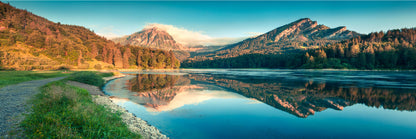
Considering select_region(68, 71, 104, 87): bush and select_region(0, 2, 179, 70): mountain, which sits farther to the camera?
select_region(0, 2, 179, 70): mountain

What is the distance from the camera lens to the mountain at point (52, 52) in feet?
252

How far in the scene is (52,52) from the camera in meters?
108

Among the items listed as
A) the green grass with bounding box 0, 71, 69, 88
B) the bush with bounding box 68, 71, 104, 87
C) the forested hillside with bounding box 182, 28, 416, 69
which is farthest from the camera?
the forested hillside with bounding box 182, 28, 416, 69

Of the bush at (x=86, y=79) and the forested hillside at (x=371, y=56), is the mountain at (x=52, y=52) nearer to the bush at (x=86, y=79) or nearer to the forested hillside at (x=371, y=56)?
the bush at (x=86, y=79)

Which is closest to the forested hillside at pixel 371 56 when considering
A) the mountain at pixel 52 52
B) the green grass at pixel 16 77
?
the mountain at pixel 52 52

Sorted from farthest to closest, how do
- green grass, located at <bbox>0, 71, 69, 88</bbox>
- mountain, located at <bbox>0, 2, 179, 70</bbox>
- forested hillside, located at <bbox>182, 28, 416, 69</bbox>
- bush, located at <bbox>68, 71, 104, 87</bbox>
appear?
forested hillside, located at <bbox>182, 28, 416, 69</bbox> < mountain, located at <bbox>0, 2, 179, 70</bbox> < bush, located at <bbox>68, 71, 104, 87</bbox> < green grass, located at <bbox>0, 71, 69, 88</bbox>

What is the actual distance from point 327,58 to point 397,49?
40692 millimetres

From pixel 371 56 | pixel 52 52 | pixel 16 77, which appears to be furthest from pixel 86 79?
pixel 371 56

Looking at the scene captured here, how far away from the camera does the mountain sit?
7681cm

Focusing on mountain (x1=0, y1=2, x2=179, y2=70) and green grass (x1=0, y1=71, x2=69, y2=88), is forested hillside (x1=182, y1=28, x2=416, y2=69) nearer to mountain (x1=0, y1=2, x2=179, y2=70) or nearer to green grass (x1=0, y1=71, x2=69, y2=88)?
mountain (x1=0, y1=2, x2=179, y2=70)

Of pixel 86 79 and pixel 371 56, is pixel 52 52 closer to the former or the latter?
pixel 86 79

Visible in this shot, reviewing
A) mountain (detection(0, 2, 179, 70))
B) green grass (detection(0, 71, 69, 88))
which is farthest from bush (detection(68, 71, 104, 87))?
mountain (detection(0, 2, 179, 70))

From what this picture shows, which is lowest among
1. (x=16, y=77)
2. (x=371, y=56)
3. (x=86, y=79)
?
(x=86, y=79)

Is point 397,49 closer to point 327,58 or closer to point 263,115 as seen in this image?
point 327,58
